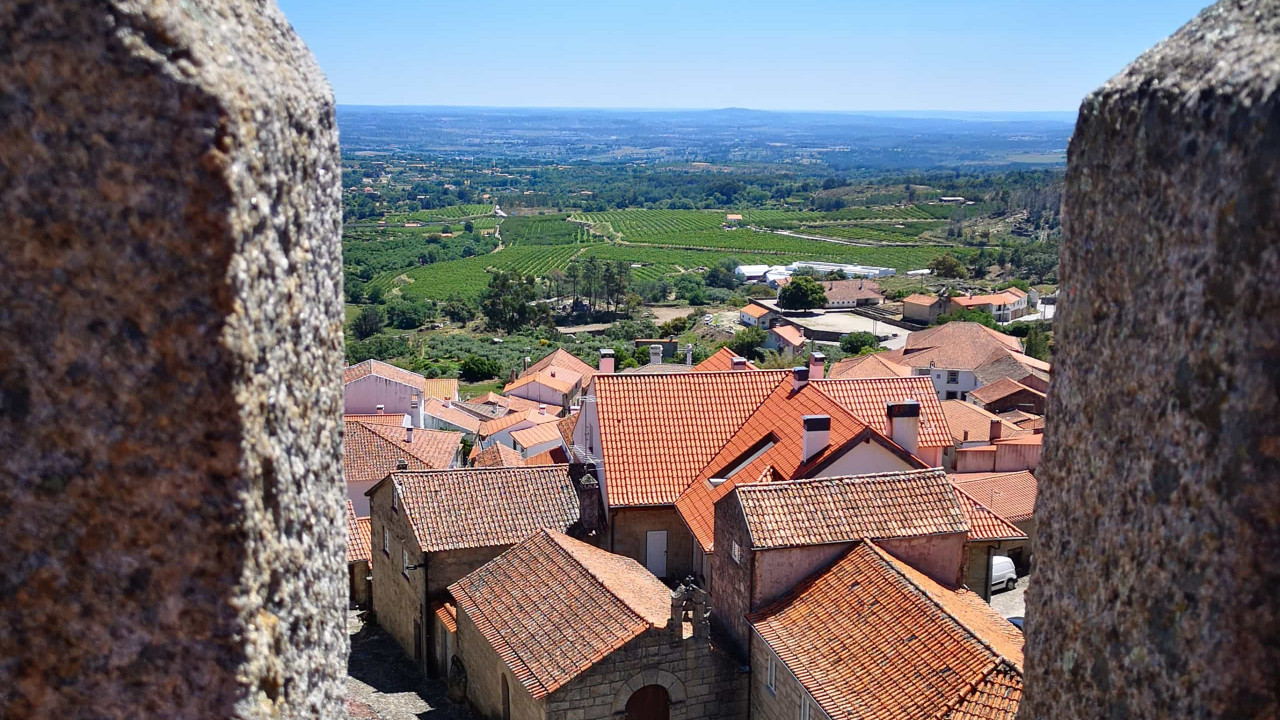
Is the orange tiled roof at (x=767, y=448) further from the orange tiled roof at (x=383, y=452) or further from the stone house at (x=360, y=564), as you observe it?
the orange tiled roof at (x=383, y=452)

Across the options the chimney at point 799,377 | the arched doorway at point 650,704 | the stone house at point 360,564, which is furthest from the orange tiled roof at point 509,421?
the arched doorway at point 650,704

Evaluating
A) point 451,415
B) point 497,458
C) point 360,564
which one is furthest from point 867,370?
point 360,564

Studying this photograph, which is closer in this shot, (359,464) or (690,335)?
(359,464)

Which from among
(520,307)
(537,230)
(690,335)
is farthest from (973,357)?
(537,230)

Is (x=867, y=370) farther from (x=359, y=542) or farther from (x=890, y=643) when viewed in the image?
(x=890, y=643)

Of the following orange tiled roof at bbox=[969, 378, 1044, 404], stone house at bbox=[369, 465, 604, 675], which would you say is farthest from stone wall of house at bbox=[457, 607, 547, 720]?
orange tiled roof at bbox=[969, 378, 1044, 404]

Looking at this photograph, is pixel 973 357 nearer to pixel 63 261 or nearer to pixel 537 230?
pixel 63 261
